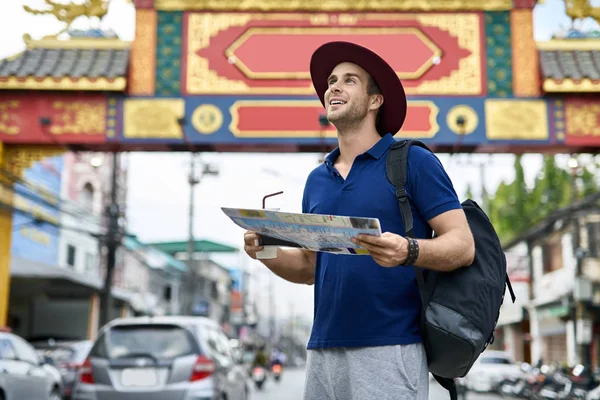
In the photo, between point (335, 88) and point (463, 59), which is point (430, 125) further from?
point (335, 88)

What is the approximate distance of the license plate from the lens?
8.46 meters

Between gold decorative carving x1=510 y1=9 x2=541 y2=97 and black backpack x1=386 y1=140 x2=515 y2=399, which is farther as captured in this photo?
gold decorative carving x1=510 y1=9 x2=541 y2=97

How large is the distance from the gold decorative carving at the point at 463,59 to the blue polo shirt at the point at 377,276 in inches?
393

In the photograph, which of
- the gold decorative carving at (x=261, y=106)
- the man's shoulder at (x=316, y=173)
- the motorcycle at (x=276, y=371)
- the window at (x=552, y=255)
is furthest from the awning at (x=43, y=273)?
the man's shoulder at (x=316, y=173)

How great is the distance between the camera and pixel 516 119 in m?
12.6

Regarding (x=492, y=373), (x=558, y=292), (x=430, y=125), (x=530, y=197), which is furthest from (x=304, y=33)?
(x=530, y=197)

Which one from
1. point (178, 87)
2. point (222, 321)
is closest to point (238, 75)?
point (178, 87)

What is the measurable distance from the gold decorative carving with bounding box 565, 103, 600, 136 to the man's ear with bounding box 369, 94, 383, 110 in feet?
33.0

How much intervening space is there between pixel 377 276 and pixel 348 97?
2.26 ft

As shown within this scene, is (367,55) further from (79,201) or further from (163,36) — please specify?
(79,201)

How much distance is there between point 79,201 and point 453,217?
33.8 m

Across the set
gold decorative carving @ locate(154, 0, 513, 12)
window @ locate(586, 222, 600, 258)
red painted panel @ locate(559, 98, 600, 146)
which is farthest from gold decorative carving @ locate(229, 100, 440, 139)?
window @ locate(586, 222, 600, 258)

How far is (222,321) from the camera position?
79.8 meters

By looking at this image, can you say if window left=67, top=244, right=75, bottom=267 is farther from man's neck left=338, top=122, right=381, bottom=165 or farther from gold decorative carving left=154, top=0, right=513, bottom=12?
man's neck left=338, top=122, right=381, bottom=165
